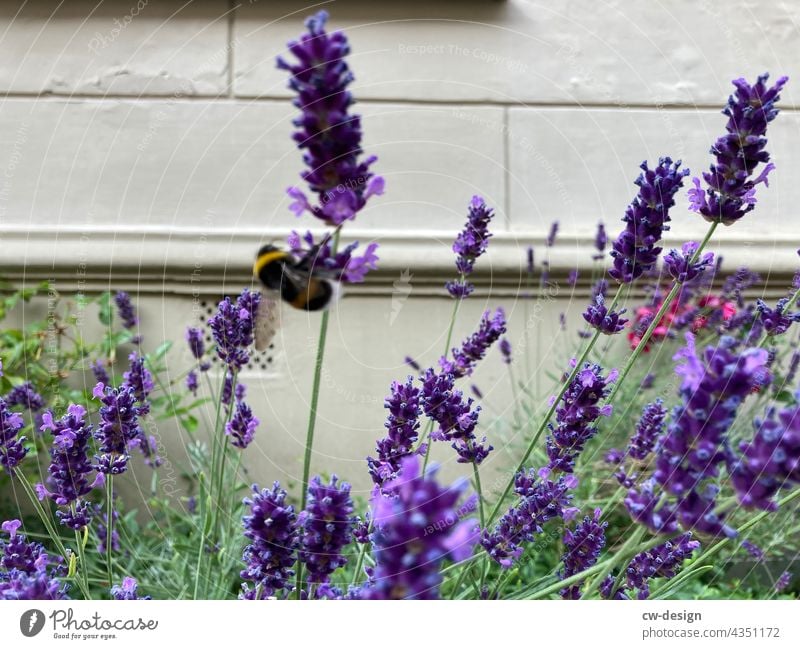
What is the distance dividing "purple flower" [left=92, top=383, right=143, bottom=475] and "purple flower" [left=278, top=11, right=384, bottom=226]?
233mm

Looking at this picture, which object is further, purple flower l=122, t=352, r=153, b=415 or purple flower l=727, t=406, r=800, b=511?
purple flower l=122, t=352, r=153, b=415

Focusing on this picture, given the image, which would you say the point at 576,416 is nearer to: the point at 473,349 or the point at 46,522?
the point at 473,349

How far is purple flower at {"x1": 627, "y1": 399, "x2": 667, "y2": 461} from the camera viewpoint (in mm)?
→ 538

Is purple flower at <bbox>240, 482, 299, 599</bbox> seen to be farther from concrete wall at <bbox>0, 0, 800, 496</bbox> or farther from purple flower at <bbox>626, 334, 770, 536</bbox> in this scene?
concrete wall at <bbox>0, 0, 800, 496</bbox>

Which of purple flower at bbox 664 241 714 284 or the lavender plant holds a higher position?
purple flower at bbox 664 241 714 284

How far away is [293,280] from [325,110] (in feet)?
0.37

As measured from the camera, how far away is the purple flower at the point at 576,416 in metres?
0.49

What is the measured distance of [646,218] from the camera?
46 centimetres

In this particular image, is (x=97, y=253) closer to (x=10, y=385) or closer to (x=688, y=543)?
(x=10, y=385)

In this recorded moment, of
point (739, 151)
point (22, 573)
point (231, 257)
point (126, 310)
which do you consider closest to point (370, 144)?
point (231, 257)

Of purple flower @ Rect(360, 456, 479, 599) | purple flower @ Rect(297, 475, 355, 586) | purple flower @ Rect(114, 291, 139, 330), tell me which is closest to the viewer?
purple flower @ Rect(360, 456, 479, 599)

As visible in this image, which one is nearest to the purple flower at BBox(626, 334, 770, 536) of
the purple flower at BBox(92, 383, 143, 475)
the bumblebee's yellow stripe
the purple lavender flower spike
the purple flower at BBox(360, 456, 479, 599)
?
the purple lavender flower spike

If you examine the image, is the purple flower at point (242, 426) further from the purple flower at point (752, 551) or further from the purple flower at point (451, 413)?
the purple flower at point (752, 551)

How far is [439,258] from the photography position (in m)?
1.09
